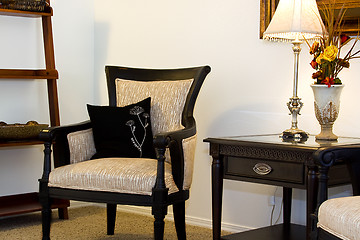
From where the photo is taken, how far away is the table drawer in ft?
7.64

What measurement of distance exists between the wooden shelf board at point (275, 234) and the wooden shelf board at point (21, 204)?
47.3 inches

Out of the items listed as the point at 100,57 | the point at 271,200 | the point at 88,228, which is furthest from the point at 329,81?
A: the point at 100,57

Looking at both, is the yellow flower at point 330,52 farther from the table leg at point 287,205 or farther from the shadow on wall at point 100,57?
the shadow on wall at point 100,57

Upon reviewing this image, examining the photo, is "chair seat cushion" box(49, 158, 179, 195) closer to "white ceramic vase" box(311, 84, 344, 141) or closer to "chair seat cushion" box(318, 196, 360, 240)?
"white ceramic vase" box(311, 84, 344, 141)

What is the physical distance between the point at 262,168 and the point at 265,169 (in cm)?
2

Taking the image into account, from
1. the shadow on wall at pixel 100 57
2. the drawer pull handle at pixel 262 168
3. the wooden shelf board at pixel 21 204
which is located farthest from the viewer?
the shadow on wall at pixel 100 57

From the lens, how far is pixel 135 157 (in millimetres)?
2838

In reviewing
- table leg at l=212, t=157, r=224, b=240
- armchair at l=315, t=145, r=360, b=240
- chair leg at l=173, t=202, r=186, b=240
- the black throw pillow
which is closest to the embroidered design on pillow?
the black throw pillow

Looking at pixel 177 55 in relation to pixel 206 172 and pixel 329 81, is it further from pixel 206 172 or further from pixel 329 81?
pixel 329 81

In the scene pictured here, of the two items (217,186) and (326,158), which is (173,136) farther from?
(326,158)

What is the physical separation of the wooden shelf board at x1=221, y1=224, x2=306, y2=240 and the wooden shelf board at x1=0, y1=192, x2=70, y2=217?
1202 millimetres

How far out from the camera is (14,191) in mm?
3658

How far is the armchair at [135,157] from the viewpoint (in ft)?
8.11

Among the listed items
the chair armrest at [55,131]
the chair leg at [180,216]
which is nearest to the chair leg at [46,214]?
the chair armrest at [55,131]
